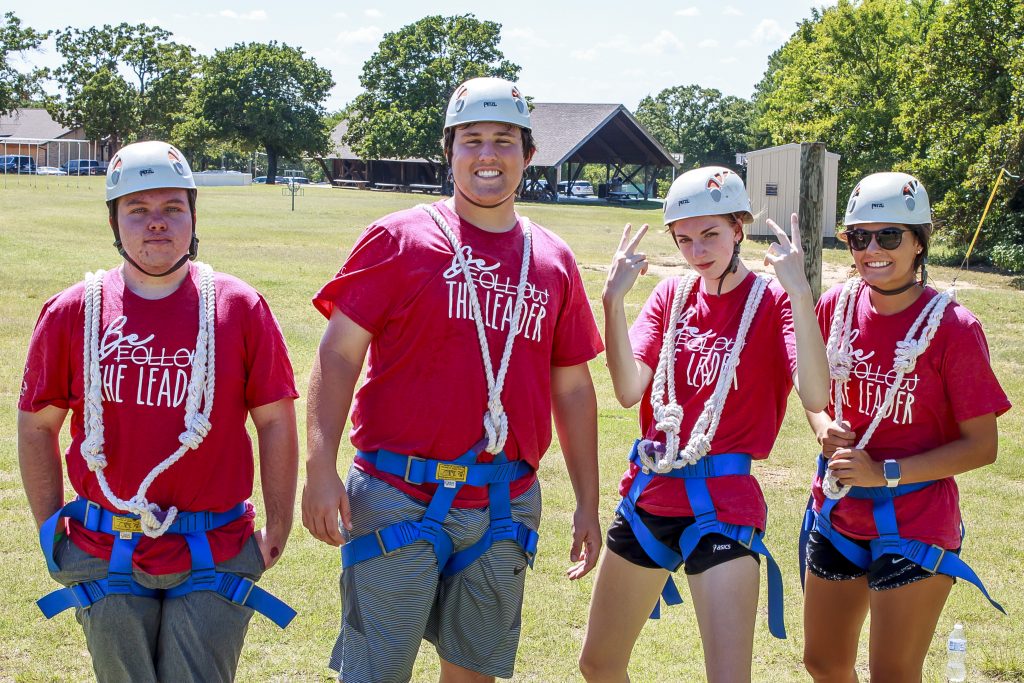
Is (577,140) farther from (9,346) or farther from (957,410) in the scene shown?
(957,410)

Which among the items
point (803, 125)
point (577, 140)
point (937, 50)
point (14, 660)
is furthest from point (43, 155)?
point (14, 660)

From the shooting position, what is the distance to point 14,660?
208 inches

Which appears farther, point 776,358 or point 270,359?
point 776,358

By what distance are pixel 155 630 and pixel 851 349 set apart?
2.75 m

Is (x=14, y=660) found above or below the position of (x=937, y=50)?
below

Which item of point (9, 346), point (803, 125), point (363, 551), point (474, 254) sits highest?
point (803, 125)

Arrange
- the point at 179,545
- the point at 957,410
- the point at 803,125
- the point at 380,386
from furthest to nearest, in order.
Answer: the point at 803,125, the point at 957,410, the point at 380,386, the point at 179,545

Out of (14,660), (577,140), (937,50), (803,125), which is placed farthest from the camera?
(577,140)

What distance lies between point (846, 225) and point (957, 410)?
836 mm

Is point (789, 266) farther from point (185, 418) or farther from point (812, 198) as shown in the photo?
point (812, 198)

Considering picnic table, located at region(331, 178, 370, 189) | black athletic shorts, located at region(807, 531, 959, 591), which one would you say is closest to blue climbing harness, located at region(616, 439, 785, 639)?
black athletic shorts, located at region(807, 531, 959, 591)

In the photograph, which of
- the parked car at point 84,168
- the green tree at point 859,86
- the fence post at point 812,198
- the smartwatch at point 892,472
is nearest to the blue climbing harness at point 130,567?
the smartwatch at point 892,472

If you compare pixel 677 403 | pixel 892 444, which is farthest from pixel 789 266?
pixel 892 444

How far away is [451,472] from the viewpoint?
3.63m
